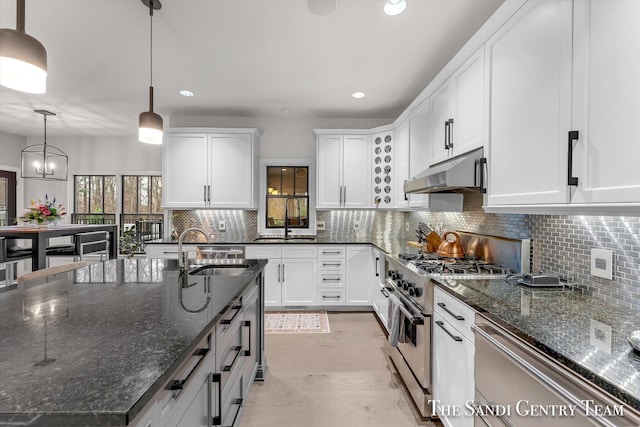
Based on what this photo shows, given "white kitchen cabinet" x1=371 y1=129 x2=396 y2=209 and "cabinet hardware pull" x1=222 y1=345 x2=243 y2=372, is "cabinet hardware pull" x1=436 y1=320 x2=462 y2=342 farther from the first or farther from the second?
"white kitchen cabinet" x1=371 y1=129 x2=396 y2=209

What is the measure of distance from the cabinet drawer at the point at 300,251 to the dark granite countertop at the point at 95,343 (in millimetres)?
2144

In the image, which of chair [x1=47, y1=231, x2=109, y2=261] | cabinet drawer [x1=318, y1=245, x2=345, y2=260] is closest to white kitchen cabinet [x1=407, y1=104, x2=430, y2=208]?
cabinet drawer [x1=318, y1=245, x2=345, y2=260]

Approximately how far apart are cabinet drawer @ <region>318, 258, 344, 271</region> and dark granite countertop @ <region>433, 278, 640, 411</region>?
7.28 feet

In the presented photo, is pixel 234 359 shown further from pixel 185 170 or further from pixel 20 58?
pixel 185 170

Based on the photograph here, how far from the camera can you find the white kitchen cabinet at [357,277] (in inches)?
154

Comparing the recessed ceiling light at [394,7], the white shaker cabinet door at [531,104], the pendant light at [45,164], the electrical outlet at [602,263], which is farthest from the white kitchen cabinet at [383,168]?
the pendant light at [45,164]

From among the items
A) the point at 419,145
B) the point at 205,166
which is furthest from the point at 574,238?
the point at 205,166

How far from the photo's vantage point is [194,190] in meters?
4.09

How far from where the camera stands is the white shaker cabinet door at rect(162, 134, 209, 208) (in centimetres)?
407

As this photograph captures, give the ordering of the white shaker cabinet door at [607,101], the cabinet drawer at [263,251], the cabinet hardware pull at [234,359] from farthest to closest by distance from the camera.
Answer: the cabinet drawer at [263,251], the cabinet hardware pull at [234,359], the white shaker cabinet door at [607,101]

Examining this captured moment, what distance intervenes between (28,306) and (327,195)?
10.6ft

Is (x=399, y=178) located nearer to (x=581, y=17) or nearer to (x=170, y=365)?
(x=581, y=17)

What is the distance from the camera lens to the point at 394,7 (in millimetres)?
1981

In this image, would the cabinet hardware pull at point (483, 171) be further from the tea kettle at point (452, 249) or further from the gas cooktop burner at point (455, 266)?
the tea kettle at point (452, 249)
